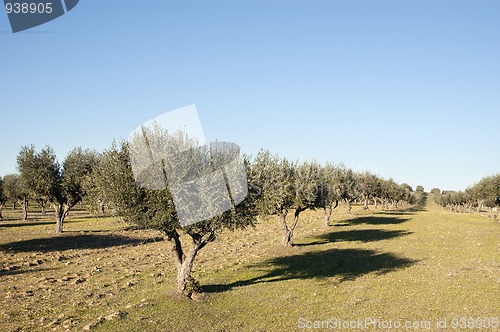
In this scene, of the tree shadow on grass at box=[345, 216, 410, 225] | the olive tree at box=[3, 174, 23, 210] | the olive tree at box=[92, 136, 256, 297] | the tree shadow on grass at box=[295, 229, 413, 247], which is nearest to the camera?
the olive tree at box=[92, 136, 256, 297]

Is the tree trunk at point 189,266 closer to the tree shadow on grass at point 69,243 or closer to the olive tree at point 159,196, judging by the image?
the olive tree at point 159,196

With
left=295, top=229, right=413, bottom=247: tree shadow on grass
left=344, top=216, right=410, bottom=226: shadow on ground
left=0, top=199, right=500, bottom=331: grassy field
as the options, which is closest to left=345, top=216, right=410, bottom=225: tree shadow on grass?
left=344, top=216, right=410, bottom=226: shadow on ground

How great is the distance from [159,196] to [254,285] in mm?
10664

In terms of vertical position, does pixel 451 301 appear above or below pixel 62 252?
below

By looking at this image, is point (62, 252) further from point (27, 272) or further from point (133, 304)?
point (133, 304)

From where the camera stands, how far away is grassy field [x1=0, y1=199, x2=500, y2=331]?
19.1m

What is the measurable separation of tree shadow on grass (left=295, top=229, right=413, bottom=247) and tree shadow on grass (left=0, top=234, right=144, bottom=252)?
26.0 metres

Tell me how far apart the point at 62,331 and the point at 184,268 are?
7.70 meters

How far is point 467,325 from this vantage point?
18016mm

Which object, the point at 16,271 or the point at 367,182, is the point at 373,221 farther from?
the point at 16,271

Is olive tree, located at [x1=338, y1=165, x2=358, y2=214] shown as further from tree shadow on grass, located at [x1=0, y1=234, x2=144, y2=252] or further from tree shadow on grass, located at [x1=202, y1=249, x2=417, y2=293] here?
tree shadow on grass, located at [x1=0, y1=234, x2=144, y2=252]

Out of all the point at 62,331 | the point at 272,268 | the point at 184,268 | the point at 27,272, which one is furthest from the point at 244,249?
the point at 62,331

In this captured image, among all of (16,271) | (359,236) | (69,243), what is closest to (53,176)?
(69,243)

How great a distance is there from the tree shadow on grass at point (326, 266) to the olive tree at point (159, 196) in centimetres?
504
